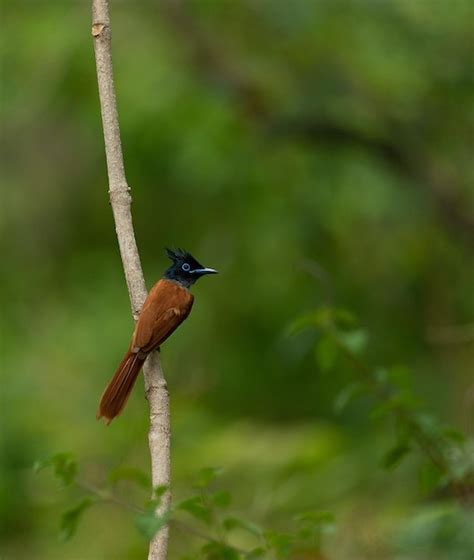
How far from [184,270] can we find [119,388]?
625mm

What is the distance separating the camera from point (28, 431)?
7.21 metres

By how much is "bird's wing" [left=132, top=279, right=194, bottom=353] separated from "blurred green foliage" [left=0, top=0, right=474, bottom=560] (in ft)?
7.97

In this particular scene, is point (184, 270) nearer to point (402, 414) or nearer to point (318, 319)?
point (318, 319)

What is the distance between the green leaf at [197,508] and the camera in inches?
104

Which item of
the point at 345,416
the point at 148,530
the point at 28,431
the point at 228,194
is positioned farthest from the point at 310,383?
the point at 148,530

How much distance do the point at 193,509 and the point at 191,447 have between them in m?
3.32

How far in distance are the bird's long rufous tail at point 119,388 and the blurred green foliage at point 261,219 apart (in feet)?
8.40

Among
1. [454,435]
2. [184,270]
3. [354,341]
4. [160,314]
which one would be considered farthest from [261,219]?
[454,435]

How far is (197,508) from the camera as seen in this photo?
2.71 meters

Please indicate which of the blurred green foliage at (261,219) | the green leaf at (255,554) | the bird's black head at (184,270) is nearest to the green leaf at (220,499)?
the green leaf at (255,554)

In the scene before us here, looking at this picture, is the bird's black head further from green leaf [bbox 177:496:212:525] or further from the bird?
green leaf [bbox 177:496:212:525]

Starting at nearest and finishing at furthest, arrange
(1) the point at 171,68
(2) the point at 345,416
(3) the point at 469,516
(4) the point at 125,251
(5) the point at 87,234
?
1. (3) the point at 469,516
2. (4) the point at 125,251
3. (1) the point at 171,68
4. (2) the point at 345,416
5. (5) the point at 87,234

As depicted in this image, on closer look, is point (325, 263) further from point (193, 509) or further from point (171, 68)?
point (193, 509)

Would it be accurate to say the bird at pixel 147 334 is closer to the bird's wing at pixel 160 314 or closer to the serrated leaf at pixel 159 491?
the bird's wing at pixel 160 314
